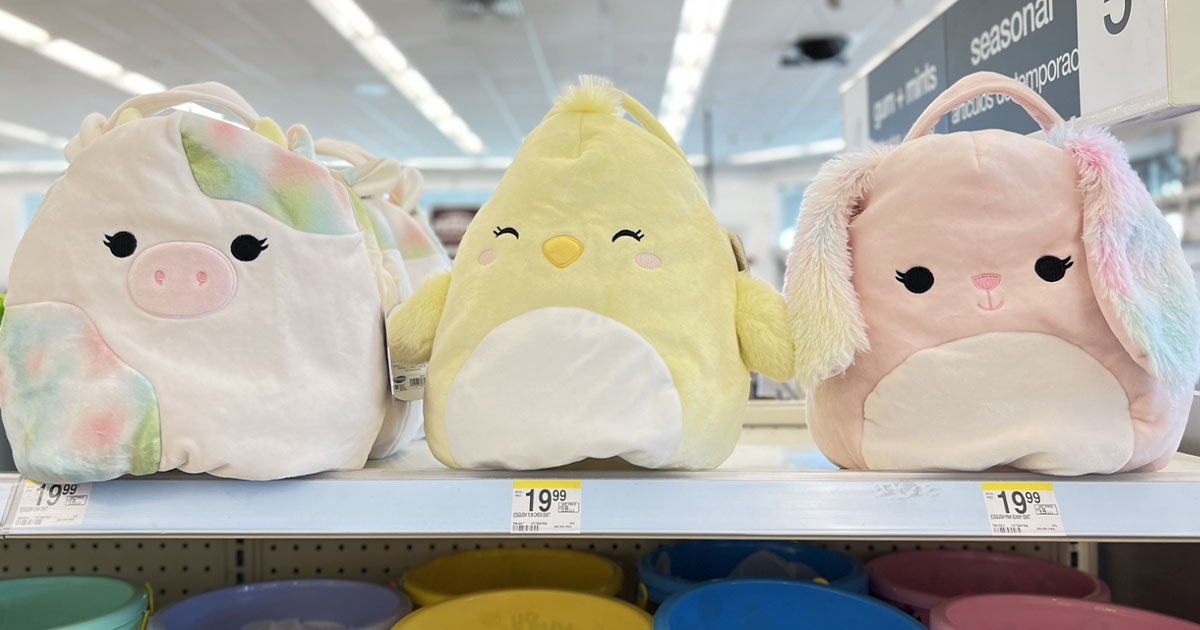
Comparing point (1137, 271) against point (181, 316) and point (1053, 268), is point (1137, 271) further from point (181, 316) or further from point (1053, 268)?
point (181, 316)

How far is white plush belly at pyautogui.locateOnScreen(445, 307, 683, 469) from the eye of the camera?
0.60 metres

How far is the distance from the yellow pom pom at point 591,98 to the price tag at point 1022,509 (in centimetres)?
43

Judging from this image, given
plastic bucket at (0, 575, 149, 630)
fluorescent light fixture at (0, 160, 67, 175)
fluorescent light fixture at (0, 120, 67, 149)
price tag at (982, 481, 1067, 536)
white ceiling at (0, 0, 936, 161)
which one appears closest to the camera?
price tag at (982, 481, 1067, 536)

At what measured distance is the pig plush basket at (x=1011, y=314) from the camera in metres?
0.60

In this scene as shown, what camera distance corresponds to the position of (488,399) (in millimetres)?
613

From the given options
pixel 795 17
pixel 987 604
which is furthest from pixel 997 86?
pixel 795 17

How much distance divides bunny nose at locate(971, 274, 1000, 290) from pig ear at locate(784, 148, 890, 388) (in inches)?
3.6

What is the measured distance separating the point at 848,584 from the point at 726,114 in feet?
22.6

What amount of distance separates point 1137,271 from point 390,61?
5.40m

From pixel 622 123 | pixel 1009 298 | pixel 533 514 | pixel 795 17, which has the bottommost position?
pixel 533 514

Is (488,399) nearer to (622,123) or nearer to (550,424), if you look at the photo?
(550,424)

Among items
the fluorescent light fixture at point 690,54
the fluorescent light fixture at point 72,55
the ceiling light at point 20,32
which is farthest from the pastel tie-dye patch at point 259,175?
the ceiling light at point 20,32

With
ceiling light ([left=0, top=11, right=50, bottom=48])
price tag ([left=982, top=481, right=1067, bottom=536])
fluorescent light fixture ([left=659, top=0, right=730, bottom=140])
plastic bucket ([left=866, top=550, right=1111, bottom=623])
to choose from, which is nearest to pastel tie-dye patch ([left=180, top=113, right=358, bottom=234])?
price tag ([left=982, top=481, right=1067, bottom=536])

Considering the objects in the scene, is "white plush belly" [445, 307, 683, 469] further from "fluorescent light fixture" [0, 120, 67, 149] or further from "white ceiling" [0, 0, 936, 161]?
"fluorescent light fixture" [0, 120, 67, 149]
